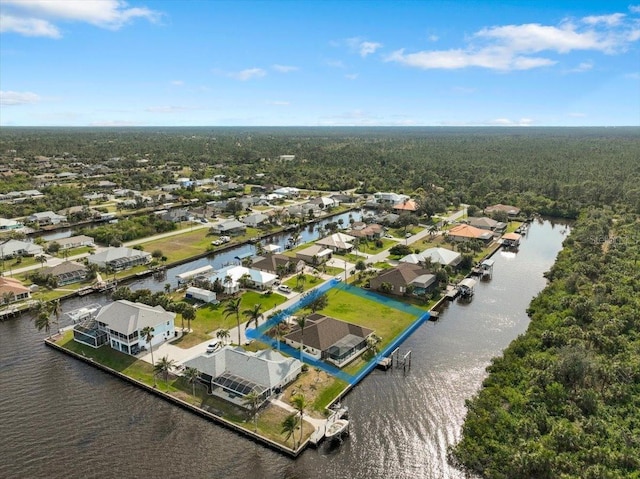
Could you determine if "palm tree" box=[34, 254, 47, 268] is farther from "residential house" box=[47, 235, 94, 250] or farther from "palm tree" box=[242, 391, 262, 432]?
"palm tree" box=[242, 391, 262, 432]

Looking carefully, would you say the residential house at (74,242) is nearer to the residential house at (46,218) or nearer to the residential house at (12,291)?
the residential house at (12,291)

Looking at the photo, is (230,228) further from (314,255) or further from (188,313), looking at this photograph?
(188,313)

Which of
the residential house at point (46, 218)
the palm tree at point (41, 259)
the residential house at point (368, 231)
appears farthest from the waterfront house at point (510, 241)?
the residential house at point (46, 218)

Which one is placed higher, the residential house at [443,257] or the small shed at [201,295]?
the residential house at [443,257]

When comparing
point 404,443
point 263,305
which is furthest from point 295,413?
point 263,305

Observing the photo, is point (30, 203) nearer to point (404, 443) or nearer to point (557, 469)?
point (404, 443)

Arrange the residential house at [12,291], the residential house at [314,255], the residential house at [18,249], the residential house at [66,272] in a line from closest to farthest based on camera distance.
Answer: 1. the residential house at [12,291]
2. the residential house at [66,272]
3. the residential house at [314,255]
4. the residential house at [18,249]

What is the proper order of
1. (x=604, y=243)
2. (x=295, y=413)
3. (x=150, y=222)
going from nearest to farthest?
(x=295, y=413), (x=604, y=243), (x=150, y=222)

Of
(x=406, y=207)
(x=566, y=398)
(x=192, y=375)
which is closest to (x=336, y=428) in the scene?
(x=192, y=375)
